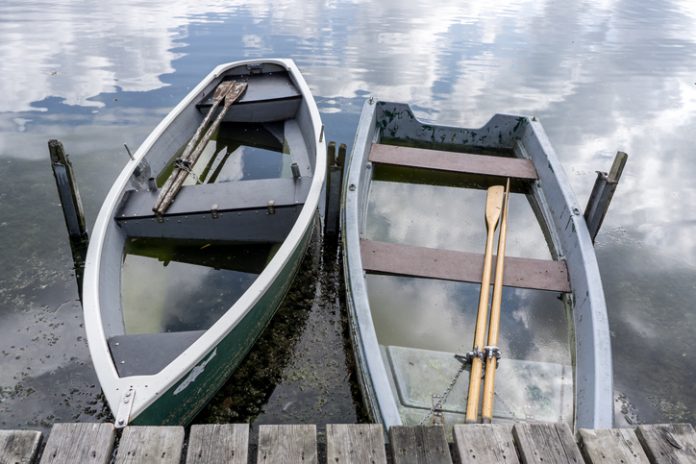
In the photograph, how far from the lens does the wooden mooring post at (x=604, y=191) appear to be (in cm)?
564

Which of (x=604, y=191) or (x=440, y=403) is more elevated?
(x=604, y=191)

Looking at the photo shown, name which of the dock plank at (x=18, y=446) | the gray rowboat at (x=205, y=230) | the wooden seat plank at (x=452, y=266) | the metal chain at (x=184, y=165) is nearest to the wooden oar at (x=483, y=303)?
A: the wooden seat plank at (x=452, y=266)

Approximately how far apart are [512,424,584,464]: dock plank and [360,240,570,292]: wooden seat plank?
8.02 ft

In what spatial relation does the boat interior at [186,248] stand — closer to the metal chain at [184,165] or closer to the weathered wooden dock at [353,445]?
the metal chain at [184,165]

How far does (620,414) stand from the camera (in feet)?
15.9

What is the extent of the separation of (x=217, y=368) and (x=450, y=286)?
8.86 feet

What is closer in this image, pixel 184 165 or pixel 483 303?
pixel 483 303

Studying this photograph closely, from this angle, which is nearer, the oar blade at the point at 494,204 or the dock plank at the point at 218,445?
the dock plank at the point at 218,445

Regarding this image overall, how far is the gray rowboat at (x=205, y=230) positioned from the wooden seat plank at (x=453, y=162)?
1156mm

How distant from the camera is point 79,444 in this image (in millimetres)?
2510

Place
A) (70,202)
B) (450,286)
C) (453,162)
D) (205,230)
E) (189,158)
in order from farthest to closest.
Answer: (453,162) < (189,158) < (70,202) < (205,230) < (450,286)

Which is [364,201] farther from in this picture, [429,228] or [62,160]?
[62,160]

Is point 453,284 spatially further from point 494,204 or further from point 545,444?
point 545,444

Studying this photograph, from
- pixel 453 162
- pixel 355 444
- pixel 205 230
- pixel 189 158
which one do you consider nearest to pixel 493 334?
pixel 355 444
